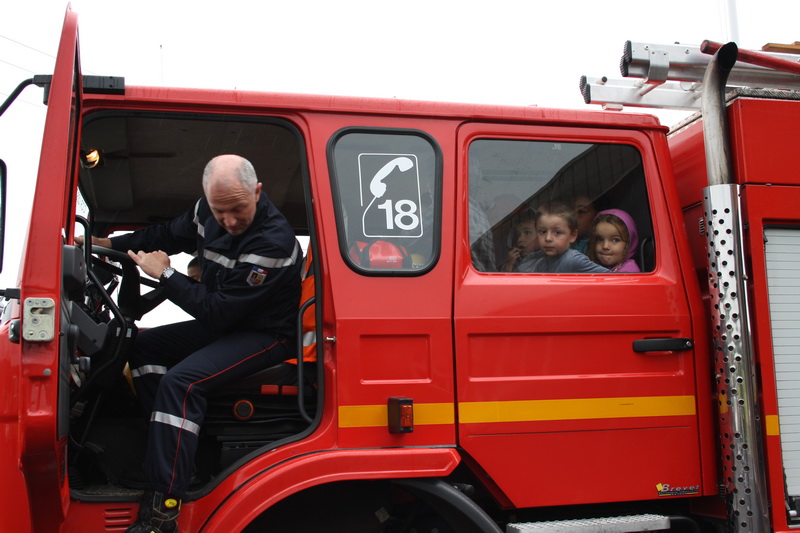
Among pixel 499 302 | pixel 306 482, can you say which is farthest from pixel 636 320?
pixel 306 482

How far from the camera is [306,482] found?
2574 millimetres

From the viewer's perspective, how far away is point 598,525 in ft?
9.29

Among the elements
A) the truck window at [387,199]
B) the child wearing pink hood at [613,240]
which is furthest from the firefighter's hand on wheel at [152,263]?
the child wearing pink hood at [613,240]

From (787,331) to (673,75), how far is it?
125 cm

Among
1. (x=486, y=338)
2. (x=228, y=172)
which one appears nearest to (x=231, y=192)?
(x=228, y=172)

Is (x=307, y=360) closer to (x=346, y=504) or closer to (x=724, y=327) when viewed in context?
(x=346, y=504)

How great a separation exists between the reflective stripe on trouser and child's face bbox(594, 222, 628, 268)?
4.74 feet

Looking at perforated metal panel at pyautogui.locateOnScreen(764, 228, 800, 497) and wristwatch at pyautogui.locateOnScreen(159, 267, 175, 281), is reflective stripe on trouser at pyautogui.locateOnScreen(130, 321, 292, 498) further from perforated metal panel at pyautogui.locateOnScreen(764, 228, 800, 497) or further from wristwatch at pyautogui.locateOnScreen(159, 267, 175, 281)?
perforated metal panel at pyautogui.locateOnScreen(764, 228, 800, 497)

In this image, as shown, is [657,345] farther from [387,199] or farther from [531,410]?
[387,199]

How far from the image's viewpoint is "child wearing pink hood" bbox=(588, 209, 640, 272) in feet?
10.4

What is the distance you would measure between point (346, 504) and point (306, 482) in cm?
35

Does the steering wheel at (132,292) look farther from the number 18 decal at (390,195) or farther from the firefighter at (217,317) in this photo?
the number 18 decal at (390,195)

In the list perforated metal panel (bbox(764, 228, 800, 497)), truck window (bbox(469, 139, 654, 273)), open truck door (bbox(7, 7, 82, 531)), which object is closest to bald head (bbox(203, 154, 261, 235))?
open truck door (bbox(7, 7, 82, 531))

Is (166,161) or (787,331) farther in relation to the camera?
(166,161)
